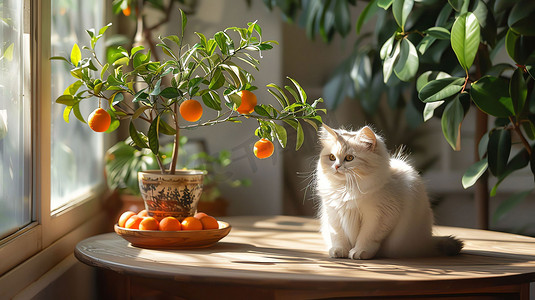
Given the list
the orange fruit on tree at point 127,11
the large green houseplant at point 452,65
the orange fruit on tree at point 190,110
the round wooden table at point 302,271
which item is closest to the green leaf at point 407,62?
the large green houseplant at point 452,65

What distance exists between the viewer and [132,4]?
2307 millimetres

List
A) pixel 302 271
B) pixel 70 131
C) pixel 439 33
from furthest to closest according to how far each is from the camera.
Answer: pixel 70 131 < pixel 439 33 < pixel 302 271

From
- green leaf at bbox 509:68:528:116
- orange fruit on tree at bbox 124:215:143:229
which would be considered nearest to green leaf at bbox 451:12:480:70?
green leaf at bbox 509:68:528:116

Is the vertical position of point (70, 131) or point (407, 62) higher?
point (407, 62)

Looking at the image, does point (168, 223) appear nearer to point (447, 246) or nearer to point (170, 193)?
point (170, 193)

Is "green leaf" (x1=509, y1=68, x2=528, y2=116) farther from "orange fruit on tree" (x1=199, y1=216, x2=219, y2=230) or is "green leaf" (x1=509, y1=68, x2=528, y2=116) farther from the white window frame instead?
the white window frame

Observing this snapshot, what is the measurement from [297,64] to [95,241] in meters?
1.33

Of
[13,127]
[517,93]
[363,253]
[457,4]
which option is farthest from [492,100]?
[13,127]

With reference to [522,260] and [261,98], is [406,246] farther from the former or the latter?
[261,98]

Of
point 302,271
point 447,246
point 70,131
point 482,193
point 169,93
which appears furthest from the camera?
point 482,193

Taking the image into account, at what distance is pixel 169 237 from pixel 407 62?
2.50 ft

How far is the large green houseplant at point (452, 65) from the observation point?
1.32m

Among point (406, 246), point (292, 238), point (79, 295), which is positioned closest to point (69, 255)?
point (79, 295)

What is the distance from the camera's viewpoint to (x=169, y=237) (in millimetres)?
1243
